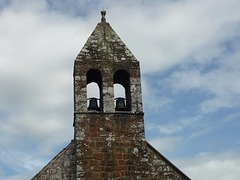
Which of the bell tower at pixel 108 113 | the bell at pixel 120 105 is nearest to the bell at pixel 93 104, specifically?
the bell tower at pixel 108 113

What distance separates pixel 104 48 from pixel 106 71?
0.80m

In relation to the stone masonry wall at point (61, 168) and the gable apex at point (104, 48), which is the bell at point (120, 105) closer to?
the gable apex at point (104, 48)

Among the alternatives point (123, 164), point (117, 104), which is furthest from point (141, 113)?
point (123, 164)

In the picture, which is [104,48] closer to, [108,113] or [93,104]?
[93,104]

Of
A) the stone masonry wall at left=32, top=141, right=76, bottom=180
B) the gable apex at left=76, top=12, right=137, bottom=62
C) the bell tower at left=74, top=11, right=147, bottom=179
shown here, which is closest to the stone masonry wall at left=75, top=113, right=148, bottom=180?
the bell tower at left=74, top=11, right=147, bottom=179

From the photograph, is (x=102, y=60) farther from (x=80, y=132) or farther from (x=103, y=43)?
(x=80, y=132)

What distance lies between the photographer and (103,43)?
12055mm

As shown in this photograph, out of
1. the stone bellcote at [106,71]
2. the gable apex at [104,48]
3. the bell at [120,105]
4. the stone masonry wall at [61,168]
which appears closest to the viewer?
the stone masonry wall at [61,168]

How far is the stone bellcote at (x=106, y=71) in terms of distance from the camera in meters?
11.2

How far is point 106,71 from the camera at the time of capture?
11.5 meters

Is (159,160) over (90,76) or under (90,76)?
under

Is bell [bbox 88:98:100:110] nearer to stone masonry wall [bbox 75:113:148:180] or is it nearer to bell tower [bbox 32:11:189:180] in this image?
bell tower [bbox 32:11:189:180]

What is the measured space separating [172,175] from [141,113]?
184cm

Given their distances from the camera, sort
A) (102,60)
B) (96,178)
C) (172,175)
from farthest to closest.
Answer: (102,60), (172,175), (96,178)
